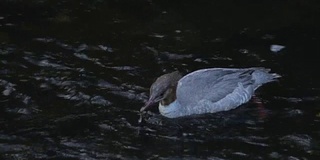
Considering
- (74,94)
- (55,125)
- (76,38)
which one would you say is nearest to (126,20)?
(76,38)

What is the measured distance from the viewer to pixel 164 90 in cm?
1256

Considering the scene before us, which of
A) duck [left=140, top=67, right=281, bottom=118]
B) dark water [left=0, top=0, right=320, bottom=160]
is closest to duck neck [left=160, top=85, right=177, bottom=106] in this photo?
duck [left=140, top=67, right=281, bottom=118]

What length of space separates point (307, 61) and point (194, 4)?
3.27 m

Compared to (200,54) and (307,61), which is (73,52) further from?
(307,61)

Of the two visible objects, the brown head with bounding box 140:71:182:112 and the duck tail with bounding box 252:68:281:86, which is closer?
the brown head with bounding box 140:71:182:112

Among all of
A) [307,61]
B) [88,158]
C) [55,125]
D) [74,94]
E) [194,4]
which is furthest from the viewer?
[194,4]

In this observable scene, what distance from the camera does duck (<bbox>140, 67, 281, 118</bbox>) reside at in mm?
12656

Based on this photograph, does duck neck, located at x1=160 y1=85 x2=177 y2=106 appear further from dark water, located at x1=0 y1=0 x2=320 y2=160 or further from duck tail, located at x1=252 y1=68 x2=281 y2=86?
duck tail, located at x1=252 y1=68 x2=281 y2=86

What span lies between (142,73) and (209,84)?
138 centimetres

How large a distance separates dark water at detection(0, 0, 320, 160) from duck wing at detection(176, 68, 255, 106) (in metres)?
0.33

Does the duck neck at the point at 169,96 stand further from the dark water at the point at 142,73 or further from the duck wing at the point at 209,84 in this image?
the dark water at the point at 142,73

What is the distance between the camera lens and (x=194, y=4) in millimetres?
16812

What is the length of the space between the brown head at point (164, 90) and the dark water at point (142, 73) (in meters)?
0.36

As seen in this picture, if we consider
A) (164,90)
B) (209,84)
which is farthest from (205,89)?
(164,90)
